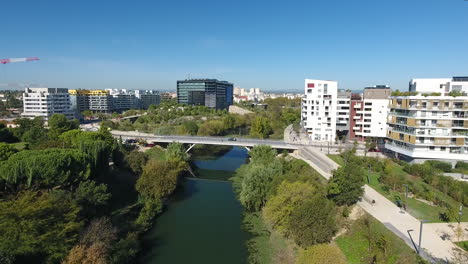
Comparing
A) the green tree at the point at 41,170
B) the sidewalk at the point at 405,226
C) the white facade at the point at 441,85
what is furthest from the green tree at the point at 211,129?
the sidewalk at the point at 405,226

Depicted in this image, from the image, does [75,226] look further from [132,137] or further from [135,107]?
[135,107]

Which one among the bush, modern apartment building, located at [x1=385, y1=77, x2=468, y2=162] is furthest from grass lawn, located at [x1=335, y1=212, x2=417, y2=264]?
modern apartment building, located at [x1=385, y1=77, x2=468, y2=162]

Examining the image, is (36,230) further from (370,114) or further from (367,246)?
(370,114)

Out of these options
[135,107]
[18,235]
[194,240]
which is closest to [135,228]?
[194,240]

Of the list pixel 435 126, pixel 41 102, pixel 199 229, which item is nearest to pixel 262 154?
pixel 199 229

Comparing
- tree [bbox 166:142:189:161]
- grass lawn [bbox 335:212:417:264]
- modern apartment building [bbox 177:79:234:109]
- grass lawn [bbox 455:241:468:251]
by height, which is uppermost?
modern apartment building [bbox 177:79:234:109]

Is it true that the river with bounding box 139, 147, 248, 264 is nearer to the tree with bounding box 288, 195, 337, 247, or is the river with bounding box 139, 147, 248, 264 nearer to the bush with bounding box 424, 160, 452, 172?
the tree with bounding box 288, 195, 337, 247

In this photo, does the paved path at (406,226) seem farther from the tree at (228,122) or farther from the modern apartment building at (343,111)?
the tree at (228,122)
